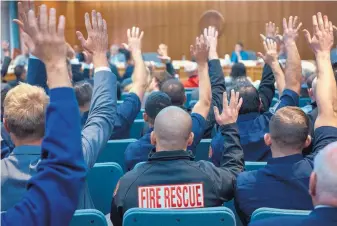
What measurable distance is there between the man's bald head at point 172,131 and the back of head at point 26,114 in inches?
31.9

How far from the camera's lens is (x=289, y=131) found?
2605 millimetres

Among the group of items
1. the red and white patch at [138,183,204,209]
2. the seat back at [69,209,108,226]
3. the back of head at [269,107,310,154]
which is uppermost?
the back of head at [269,107,310,154]

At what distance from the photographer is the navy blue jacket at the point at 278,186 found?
250 centimetres

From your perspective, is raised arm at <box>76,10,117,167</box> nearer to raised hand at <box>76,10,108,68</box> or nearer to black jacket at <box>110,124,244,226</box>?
raised hand at <box>76,10,108,68</box>

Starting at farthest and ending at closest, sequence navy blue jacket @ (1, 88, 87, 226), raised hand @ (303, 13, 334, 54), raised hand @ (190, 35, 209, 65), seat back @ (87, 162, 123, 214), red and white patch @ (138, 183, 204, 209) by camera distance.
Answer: raised hand @ (190, 35, 209, 65) → raised hand @ (303, 13, 334, 54) → seat back @ (87, 162, 123, 214) → red and white patch @ (138, 183, 204, 209) → navy blue jacket @ (1, 88, 87, 226)

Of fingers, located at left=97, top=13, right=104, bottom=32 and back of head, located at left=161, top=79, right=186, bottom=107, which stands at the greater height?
fingers, located at left=97, top=13, right=104, bottom=32

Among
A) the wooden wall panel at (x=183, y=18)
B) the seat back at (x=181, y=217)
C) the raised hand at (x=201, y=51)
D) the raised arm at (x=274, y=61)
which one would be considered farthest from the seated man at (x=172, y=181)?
the wooden wall panel at (x=183, y=18)

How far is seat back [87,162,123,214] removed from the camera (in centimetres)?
302

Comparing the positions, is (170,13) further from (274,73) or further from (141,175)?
(141,175)

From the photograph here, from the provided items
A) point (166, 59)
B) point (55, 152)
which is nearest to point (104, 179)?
point (55, 152)

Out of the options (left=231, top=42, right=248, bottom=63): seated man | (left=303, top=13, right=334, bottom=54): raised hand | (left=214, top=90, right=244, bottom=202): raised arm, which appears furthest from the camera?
(left=231, top=42, right=248, bottom=63): seated man

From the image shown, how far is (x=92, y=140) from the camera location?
1944mm

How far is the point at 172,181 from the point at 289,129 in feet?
2.05

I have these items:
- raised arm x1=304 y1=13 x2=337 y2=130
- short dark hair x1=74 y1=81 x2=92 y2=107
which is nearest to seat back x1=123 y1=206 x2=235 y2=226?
raised arm x1=304 y1=13 x2=337 y2=130
